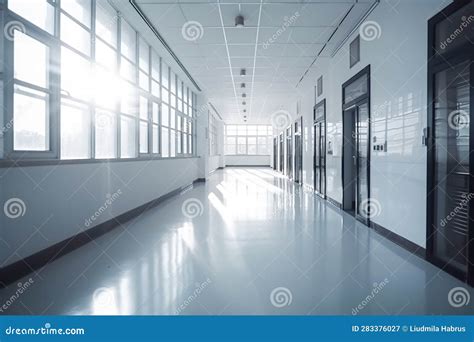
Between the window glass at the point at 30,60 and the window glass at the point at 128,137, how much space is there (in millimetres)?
2391

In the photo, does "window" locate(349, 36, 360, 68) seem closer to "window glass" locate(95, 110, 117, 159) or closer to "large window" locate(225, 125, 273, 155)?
"window glass" locate(95, 110, 117, 159)

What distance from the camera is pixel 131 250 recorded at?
4.27 meters

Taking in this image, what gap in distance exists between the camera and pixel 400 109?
4598mm

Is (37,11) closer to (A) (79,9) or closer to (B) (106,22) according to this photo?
(A) (79,9)

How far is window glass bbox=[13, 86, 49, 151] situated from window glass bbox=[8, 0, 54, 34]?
752 millimetres

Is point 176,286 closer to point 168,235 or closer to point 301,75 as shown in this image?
point 168,235

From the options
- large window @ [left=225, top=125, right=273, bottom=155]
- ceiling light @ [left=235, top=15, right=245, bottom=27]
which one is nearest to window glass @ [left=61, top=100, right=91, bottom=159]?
ceiling light @ [left=235, top=15, right=245, bottom=27]

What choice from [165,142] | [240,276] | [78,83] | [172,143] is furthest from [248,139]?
[240,276]

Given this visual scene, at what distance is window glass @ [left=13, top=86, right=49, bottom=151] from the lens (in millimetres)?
3418

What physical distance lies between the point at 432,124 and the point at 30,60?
4.46m

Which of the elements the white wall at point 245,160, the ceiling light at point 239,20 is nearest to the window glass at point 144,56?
the ceiling light at point 239,20

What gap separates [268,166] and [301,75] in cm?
1886

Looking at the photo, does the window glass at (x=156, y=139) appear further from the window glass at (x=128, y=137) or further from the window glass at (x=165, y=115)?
the window glass at (x=128, y=137)

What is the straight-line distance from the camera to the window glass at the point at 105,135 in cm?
530
